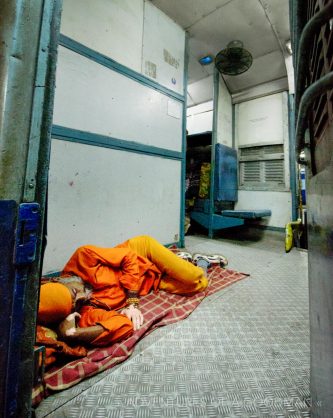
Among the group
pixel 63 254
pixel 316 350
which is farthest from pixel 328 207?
pixel 63 254

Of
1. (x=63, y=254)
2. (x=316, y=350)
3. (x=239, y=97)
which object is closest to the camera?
(x=316, y=350)

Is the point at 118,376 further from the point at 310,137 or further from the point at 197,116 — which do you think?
the point at 197,116

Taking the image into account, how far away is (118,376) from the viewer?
46.6 inches

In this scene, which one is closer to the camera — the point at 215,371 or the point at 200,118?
the point at 215,371

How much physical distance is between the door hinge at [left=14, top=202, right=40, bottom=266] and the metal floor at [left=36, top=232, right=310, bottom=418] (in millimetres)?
793

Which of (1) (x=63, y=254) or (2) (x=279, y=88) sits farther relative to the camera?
(2) (x=279, y=88)

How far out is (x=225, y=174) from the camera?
4.93 metres

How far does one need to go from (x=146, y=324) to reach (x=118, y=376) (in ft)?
1.44

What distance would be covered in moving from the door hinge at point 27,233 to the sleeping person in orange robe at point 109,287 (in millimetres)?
941

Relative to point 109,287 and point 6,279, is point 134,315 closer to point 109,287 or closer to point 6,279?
point 109,287

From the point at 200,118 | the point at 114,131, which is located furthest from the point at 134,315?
the point at 200,118

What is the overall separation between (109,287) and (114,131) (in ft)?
6.43

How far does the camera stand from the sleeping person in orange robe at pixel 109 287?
1.46 meters

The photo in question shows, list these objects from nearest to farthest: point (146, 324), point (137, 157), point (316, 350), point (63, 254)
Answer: point (316, 350)
point (146, 324)
point (63, 254)
point (137, 157)
